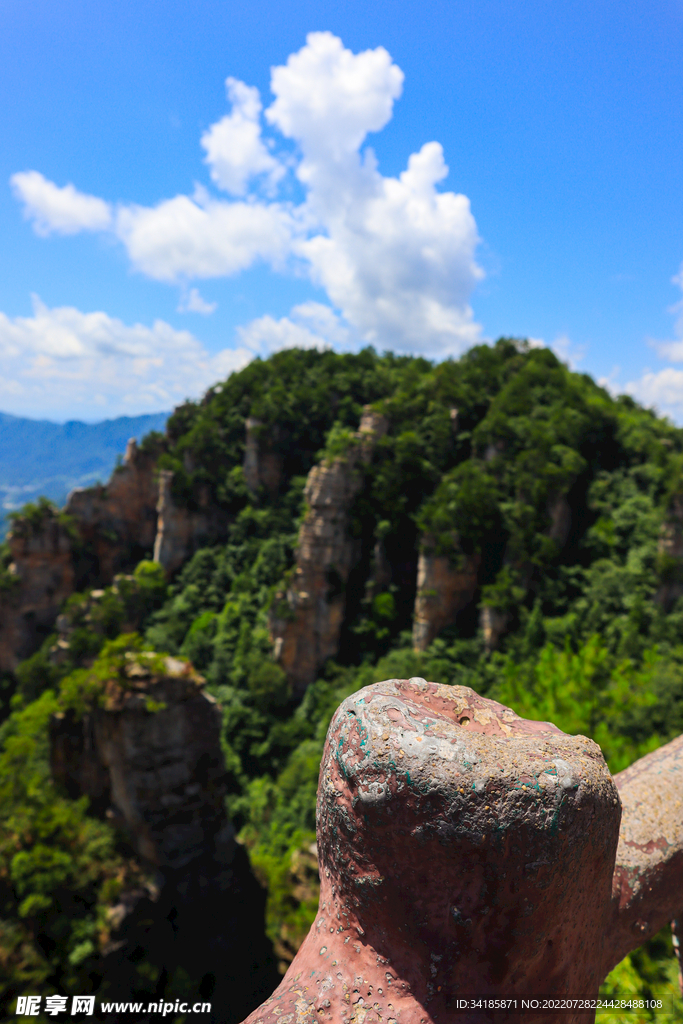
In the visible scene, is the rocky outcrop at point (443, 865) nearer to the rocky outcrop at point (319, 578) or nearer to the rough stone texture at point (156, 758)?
the rough stone texture at point (156, 758)

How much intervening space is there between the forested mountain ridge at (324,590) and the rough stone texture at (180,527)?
0.19 m

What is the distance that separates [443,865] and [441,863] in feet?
0.04

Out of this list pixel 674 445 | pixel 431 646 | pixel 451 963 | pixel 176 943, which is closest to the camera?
pixel 451 963

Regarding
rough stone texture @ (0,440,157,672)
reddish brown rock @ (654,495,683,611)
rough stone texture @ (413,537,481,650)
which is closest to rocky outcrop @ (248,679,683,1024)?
reddish brown rock @ (654,495,683,611)

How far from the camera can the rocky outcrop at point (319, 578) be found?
32594 mm

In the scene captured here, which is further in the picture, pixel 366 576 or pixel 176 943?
pixel 366 576

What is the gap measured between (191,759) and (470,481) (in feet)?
66.5

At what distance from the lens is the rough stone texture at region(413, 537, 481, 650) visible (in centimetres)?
2980

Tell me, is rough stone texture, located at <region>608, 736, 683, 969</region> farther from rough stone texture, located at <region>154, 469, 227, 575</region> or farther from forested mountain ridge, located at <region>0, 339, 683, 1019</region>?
rough stone texture, located at <region>154, 469, 227, 575</region>

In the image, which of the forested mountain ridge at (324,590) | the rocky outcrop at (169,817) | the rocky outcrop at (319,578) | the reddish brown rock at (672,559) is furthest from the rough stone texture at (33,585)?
the reddish brown rock at (672,559)

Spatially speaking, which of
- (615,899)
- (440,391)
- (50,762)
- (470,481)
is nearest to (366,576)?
(470,481)

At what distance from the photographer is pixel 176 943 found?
66.8 feet

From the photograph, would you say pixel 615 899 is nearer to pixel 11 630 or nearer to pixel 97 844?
pixel 97 844

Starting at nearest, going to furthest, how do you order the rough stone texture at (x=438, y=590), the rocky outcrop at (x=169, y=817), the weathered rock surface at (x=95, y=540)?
1. the rocky outcrop at (x=169, y=817)
2. the rough stone texture at (x=438, y=590)
3. the weathered rock surface at (x=95, y=540)
